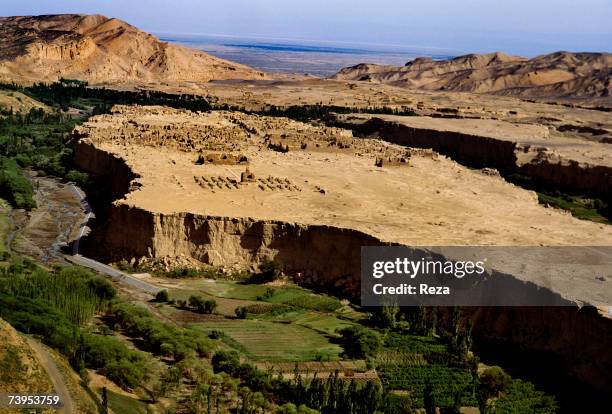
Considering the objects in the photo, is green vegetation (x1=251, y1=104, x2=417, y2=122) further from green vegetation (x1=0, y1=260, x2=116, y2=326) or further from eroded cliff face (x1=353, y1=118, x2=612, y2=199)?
green vegetation (x1=0, y1=260, x2=116, y2=326)

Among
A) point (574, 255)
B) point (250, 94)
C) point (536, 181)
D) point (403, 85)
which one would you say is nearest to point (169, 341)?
point (574, 255)

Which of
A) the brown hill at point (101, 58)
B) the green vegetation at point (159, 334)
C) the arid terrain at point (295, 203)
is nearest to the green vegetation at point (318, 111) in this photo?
the arid terrain at point (295, 203)

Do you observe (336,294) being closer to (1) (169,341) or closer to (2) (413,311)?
(2) (413,311)

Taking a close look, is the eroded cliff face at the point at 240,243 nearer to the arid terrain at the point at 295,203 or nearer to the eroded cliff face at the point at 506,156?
the arid terrain at the point at 295,203

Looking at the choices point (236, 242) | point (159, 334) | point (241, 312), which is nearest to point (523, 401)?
point (241, 312)

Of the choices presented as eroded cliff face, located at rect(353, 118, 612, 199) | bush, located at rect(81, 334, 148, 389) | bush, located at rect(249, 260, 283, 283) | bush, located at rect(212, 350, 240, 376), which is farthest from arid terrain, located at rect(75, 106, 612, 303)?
bush, located at rect(81, 334, 148, 389)

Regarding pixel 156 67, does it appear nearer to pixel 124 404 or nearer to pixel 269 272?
pixel 269 272
